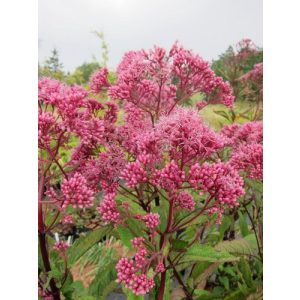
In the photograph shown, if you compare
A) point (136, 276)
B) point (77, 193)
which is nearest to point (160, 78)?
point (77, 193)

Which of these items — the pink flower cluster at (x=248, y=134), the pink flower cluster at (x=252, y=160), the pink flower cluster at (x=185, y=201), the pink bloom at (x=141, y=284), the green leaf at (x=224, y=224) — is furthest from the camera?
the green leaf at (x=224, y=224)

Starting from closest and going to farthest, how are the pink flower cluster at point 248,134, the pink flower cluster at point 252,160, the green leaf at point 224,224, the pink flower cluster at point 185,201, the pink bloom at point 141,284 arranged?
the pink bloom at point 141,284 < the pink flower cluster at point 185,201 < the pink flower cluster at point 252,160 < the pink flower cluster at point 248,134 < the green leaf at point 224,224

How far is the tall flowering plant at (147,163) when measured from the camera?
0.82 m

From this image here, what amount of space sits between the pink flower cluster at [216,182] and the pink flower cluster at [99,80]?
0.42m

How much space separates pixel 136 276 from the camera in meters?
0.78

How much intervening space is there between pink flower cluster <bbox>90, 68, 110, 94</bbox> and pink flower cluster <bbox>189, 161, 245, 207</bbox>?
0.42 meters

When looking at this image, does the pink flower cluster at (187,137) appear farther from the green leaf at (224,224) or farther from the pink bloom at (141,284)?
the green leaf at (224,224)

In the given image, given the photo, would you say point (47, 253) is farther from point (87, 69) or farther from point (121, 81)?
point (87, 69)

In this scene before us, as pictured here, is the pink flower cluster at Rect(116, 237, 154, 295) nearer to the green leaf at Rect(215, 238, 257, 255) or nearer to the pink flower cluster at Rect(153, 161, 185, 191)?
the pink flower cluster at Rect(153, 161, 185, 191)

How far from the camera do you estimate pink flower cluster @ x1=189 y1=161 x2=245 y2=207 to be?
0.80 m

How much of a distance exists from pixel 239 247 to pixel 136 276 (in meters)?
0.40

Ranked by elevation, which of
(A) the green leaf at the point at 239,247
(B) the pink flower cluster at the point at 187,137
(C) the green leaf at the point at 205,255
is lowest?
(A) the green leaf at the point at 239,247

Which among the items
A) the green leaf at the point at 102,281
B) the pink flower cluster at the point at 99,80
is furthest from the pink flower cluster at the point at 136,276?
the pink flower cluster at the point at 99,80
